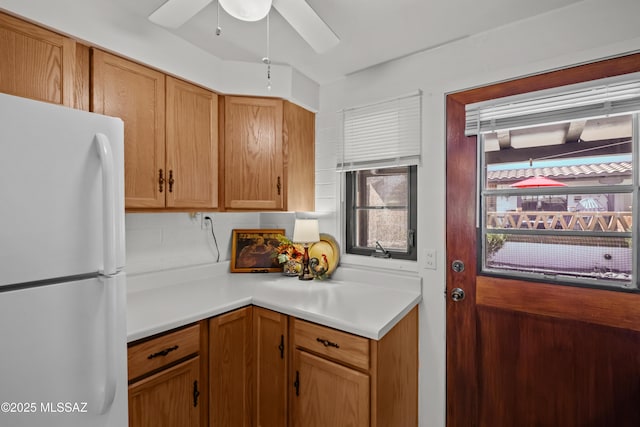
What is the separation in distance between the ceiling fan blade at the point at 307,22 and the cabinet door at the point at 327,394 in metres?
1.49

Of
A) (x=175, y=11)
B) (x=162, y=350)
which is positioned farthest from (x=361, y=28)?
(x=162, y=350)

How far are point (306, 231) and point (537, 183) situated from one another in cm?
136

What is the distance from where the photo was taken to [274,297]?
174cm

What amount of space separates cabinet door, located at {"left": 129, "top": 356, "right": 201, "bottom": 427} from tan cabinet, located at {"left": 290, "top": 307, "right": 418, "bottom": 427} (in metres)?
0.49

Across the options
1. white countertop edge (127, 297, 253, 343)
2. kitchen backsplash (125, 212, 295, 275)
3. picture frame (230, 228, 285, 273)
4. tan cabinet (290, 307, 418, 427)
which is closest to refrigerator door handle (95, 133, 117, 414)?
white countertop edge (127, 297, 253, 343)

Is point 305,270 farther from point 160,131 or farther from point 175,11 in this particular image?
point 175,11

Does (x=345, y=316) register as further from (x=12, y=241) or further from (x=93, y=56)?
(x=93, y=56)

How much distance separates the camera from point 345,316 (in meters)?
1.46

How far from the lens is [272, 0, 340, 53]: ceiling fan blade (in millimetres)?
1174

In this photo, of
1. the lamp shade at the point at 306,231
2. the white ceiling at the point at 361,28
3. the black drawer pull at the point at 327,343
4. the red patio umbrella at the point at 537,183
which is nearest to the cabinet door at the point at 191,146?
the white ceiling at the point at 361,28

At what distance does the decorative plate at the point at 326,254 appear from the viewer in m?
2.12

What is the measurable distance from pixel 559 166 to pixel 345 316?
1.24 m

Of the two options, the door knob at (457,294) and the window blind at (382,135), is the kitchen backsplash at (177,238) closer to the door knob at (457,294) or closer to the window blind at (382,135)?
the window blind at (382,135)

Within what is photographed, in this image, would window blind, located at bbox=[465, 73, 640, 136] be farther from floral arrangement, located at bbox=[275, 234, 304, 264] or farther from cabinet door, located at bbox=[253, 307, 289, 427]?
cabinet door, located at bbox=[253, 307, 289, 427]
